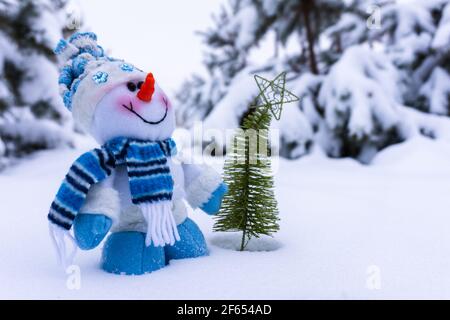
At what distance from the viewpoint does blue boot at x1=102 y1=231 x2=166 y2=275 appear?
1.27 m

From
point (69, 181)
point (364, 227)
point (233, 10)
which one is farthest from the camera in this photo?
point (233, 10)

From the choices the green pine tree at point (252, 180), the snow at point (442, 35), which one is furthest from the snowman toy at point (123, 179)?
the snow at point (442, 35)

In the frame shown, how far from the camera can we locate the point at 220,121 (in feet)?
13.2

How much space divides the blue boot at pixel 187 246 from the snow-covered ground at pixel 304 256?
1.5 inches

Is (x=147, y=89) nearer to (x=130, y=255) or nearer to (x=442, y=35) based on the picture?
(x=130, y=255)

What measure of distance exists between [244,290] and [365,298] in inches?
11.2

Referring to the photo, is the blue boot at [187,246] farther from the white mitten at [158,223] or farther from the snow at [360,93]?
the snow at [360,93]

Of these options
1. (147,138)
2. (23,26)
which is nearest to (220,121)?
(23,26)

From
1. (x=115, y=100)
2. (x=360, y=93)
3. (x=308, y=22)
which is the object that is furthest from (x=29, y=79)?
(x=115, y=100)

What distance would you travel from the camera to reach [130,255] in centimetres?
127

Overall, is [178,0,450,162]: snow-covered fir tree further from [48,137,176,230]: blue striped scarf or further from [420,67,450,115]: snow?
[48,137,176,230]: blue striped scarf

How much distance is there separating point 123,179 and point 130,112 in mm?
193

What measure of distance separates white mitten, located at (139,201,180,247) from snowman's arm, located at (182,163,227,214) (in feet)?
0.65
